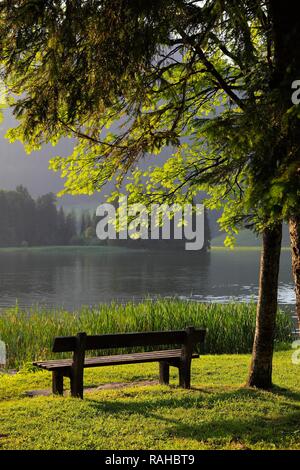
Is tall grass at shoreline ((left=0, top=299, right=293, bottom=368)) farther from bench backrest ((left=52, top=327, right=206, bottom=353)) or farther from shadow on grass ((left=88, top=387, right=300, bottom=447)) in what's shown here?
shadow on grass ((left=88, top=387, right=300, bottom=447))

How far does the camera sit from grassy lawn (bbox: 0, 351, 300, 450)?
6.89m

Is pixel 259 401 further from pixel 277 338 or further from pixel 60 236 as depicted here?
pixel 60 236

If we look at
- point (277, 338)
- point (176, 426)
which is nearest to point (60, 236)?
point (277, 338)

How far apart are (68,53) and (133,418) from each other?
4.75 metres

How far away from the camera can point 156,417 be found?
7957 mm

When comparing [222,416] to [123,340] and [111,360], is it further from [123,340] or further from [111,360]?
[111,360]

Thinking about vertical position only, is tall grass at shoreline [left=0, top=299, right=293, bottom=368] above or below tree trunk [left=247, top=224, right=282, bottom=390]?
below

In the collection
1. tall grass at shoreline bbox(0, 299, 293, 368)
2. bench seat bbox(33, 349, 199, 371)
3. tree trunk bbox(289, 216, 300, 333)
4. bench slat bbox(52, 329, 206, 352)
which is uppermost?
tree trunk bbox(289, 216, 300, 333)

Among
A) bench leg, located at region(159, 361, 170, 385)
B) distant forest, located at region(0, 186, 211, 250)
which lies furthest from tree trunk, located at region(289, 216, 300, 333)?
distant forest, located at region(0, 186, 211, 250)

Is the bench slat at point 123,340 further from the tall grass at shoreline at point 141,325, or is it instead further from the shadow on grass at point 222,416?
the tall grass at shoreline at point 141,325

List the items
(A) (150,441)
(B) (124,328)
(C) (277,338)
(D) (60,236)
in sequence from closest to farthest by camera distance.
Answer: (A) (150,441) → (B) (124,328) → (C) (277,338) → (D) (60,236)

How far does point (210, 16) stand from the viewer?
8.41 metres

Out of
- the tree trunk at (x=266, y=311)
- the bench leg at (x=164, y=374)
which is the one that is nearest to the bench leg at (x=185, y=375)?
the bench leg at (x=164, y=374)
